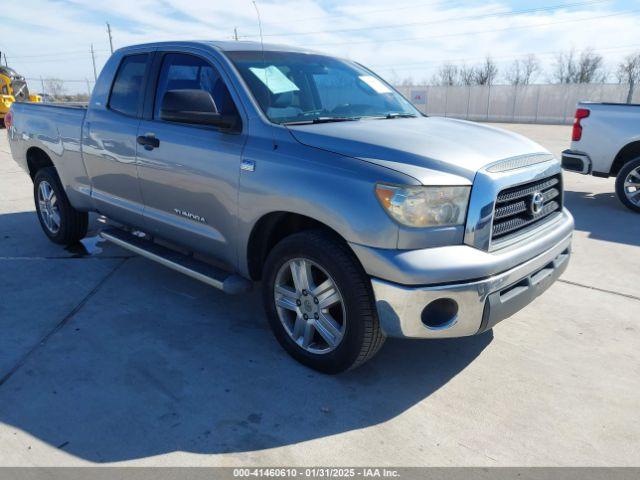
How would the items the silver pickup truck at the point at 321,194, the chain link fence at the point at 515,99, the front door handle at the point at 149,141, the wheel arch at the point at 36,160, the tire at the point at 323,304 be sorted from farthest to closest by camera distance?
the chain link fence at the point at 515,99
the wheel arch at the point at 36,160
the front door handle at the point at 149,141
the tire at the point at 323,304
the silver pickup truck at the point at 321,194

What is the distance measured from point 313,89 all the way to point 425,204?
5.17ft

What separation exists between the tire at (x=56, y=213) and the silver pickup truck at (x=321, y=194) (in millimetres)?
875

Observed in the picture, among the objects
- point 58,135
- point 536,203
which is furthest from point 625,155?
point 58,135

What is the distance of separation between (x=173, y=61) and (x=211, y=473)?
295 cm

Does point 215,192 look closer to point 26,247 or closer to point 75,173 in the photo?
point 75,173

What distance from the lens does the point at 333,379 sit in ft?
10.3

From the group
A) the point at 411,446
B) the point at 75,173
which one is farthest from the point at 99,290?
the point at 411,446

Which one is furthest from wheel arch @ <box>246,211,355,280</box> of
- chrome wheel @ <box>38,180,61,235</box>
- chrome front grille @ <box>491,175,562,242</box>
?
chrome wheel @ <box>38,180,61,235</box>

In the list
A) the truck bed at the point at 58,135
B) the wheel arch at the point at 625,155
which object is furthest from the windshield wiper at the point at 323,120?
the wheel arch at the point at 625,155

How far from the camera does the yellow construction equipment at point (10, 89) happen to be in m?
19.9

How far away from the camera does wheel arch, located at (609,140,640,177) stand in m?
7.38

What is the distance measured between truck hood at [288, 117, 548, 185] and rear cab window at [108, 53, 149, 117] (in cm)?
168

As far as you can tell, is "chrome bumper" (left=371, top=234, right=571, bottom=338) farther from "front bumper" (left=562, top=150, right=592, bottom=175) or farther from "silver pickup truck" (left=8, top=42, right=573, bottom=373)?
"front bumper" (left=562, top=150, right=592, bottom=175)

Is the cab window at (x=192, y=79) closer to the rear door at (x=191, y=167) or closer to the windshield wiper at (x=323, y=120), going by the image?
the rear door at (x=191, y=167)
